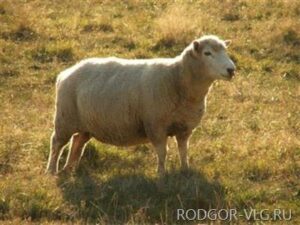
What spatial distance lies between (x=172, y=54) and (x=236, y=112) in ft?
10.5

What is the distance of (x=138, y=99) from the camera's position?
821cm

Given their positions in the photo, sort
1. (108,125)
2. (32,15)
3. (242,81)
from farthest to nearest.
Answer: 1. (32,15)
2. (242,81)
3. (108,125)

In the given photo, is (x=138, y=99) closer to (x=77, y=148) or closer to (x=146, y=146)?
(x=77, y=148)

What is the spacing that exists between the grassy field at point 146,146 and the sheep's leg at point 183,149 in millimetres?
192

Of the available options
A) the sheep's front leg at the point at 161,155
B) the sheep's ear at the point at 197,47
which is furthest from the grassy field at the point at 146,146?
the sheep's ear at the point at 197,47

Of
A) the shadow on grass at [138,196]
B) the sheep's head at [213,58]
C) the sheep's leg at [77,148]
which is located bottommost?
the shadow on grass at [138,196]

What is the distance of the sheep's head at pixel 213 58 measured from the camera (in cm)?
782

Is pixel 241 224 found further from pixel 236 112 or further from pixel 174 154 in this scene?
pixel 236 112

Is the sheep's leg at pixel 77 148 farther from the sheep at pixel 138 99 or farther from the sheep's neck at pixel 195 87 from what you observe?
the sheep's neck at pixel 195 87

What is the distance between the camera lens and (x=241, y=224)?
21.7ft

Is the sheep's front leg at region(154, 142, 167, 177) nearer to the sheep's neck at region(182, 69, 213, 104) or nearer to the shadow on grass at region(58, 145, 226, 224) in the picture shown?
the shadow on grass at region(58, 145, 226, 224)

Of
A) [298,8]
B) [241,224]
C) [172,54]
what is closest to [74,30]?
[172,54]

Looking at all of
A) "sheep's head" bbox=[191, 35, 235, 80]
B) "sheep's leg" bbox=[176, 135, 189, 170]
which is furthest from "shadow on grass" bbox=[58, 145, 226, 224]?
"sheep's head" bbox=[191, 35, 235, 80]

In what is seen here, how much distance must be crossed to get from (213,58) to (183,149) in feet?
3.86
